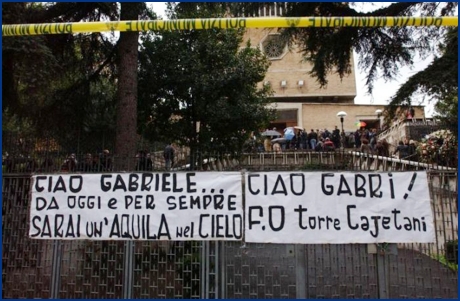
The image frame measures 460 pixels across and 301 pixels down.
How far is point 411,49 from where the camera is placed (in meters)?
8.70

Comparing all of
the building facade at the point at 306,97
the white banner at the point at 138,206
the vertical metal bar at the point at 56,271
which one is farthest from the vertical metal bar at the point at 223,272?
the building facade at the point at 306,97

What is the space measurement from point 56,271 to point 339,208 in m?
4.36

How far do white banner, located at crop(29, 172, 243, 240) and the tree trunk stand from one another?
10.8 ft

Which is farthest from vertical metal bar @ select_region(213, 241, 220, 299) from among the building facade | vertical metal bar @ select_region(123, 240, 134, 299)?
the building facade

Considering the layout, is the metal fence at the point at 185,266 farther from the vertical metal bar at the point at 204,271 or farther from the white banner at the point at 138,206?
the white banner at the point at 138,206

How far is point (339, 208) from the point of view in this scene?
207 inches

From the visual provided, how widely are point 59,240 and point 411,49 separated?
26.8ft

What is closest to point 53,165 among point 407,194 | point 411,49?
point 407,194

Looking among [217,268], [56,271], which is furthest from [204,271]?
[56,271]

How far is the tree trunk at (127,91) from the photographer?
29.8ft

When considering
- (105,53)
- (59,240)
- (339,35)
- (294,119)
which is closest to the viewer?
(59,240)

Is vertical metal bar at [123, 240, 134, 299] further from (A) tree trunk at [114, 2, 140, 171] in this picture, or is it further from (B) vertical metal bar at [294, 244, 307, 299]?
(A) tree trunk at [114, 2, 140, 171]

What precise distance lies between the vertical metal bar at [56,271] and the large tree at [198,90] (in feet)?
29.7

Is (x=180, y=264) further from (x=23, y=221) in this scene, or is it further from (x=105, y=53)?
(x=105, y=53)
